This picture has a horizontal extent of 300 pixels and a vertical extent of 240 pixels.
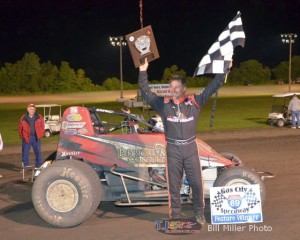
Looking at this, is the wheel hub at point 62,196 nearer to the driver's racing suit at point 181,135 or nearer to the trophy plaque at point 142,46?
the driver's racing suit at point 181,135

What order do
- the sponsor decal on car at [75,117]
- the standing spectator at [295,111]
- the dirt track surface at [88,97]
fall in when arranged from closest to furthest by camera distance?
the sponsor decal on car at [75,117] → the standing spectator at [295,111] → the dirt track surface at [88,97]

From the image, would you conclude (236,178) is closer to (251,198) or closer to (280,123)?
(251,198)

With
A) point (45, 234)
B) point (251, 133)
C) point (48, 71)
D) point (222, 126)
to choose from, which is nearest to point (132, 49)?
point (45, 234)

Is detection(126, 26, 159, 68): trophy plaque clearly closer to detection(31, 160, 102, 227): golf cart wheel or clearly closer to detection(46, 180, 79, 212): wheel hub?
detection(31, 160, 102, 227): golf cart wheel

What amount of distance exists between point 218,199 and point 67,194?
6.07ft

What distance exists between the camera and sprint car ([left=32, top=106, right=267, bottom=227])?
6246 millimetres

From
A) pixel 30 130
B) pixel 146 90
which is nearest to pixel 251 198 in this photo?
pixel 146 90

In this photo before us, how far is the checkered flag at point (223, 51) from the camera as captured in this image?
619 cm

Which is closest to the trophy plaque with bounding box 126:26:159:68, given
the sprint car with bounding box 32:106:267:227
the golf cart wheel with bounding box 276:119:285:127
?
the sprint car with bounding box 32:106:267:227

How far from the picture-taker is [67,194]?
632 cm

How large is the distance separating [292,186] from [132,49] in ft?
13.3

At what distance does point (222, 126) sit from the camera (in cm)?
2069

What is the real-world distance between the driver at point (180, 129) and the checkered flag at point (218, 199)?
0.16 m

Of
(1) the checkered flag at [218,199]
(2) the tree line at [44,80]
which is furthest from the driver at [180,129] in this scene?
(2) the tree line at [44,80]
